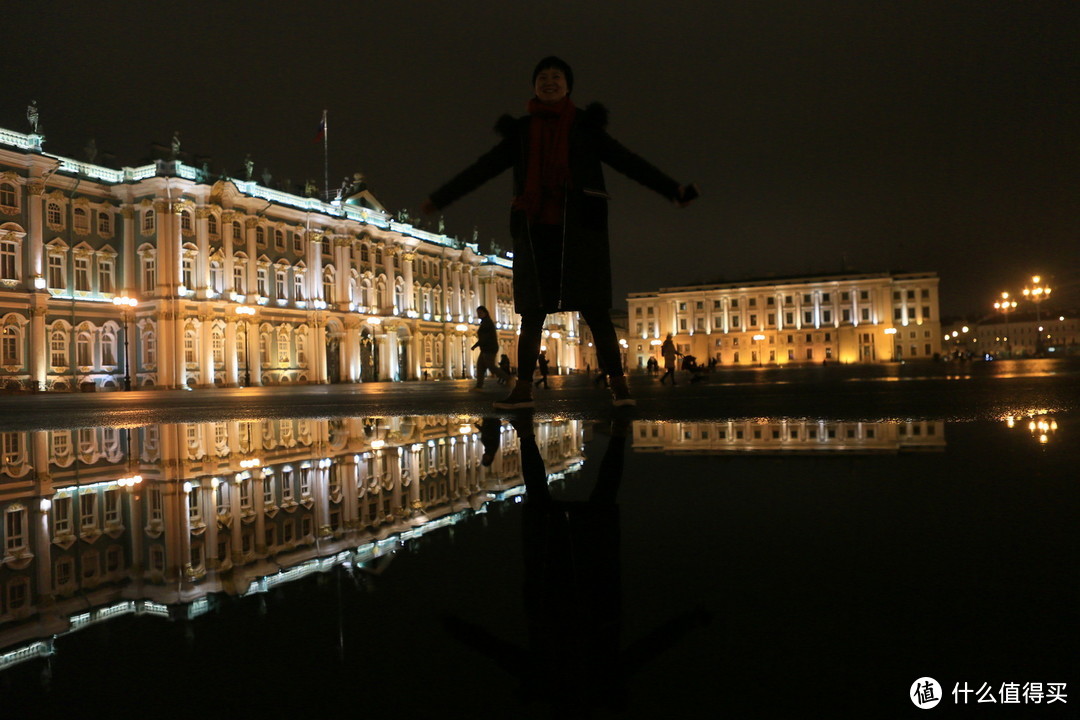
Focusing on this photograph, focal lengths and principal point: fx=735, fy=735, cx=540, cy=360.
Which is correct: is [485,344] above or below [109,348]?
below

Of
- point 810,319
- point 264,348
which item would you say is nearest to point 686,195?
point 264,348

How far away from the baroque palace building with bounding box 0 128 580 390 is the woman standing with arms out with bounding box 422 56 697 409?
30103 millimetres

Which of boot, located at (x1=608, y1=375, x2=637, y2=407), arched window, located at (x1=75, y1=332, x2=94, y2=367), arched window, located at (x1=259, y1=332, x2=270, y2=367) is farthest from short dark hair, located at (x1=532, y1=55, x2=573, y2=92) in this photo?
arched window, located at (x1=259, y1=332, x2=270, y2=367)

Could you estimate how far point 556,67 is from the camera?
13.9 feet

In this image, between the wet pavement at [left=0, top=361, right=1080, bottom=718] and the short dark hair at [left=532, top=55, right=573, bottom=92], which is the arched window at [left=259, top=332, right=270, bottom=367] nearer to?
the short dark hair at [left=532, top=55, right=573, bottom=92]

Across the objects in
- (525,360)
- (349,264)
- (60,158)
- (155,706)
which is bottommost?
(155,706)

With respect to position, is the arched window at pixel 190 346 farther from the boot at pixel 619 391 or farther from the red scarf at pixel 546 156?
the red scarf at pixel 546 156

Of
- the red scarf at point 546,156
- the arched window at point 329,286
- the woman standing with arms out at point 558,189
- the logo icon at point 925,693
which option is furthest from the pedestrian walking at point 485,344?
the arched window at point 329,286

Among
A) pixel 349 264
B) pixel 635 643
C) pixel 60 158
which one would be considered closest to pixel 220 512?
pixel 635 643

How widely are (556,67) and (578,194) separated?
736mm

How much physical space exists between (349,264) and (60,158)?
51.6 ft

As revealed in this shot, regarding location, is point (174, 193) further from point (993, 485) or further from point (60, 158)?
point (993, 485)

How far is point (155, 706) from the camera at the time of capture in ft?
2.41

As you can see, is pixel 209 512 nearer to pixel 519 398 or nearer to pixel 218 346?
pixel 519 398
